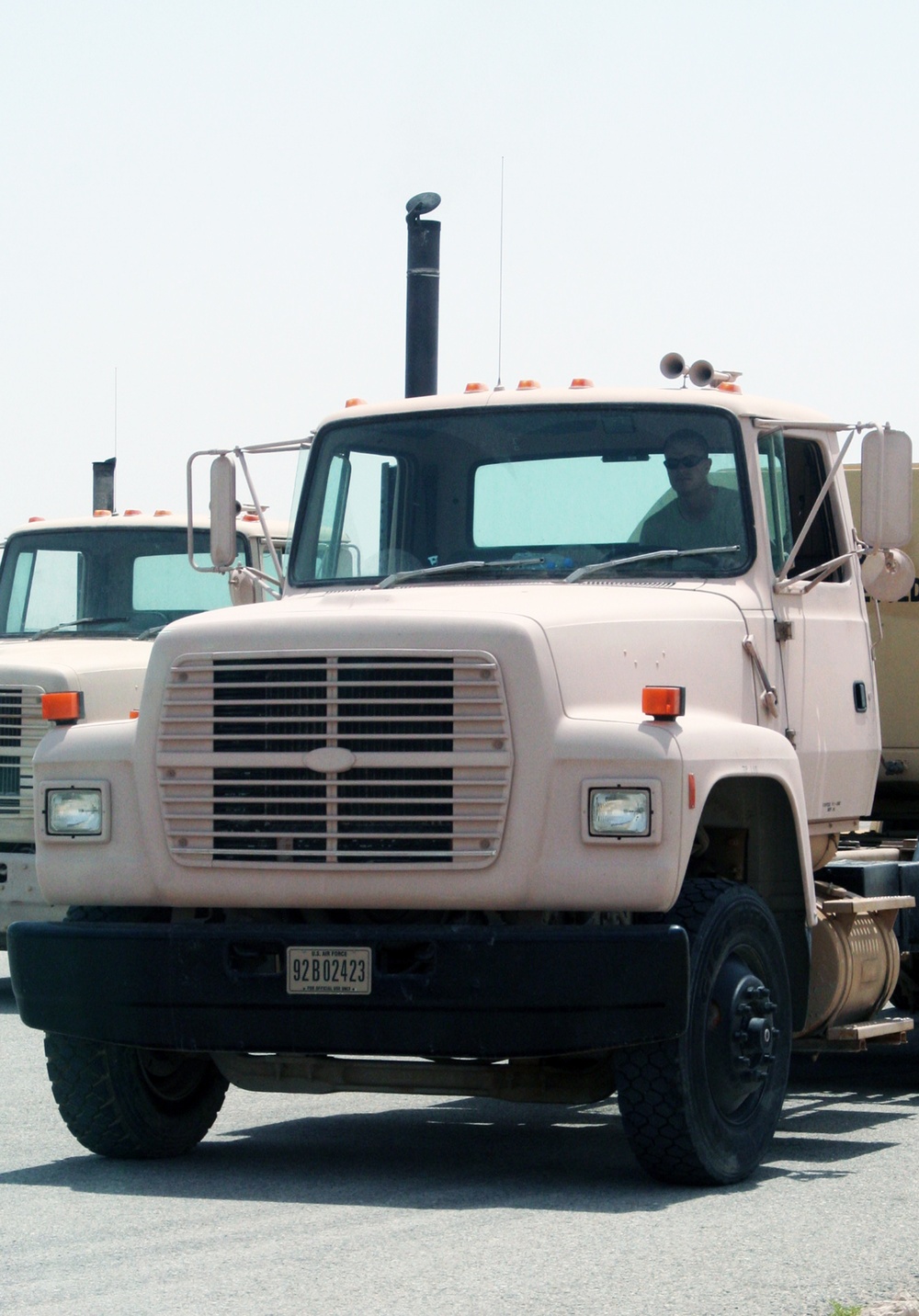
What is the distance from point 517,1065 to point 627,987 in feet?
2.75

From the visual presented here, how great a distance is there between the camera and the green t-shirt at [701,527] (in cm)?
852

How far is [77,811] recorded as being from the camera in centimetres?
791

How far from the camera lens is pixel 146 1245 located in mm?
6574

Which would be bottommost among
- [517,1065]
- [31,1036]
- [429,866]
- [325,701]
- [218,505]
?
[31,1036]

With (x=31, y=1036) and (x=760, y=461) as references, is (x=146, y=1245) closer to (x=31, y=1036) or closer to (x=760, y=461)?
(x=760, y=461)

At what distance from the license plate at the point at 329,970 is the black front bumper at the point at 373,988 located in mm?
26

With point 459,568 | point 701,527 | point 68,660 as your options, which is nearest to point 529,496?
point 459,568

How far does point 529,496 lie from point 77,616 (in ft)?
19.0

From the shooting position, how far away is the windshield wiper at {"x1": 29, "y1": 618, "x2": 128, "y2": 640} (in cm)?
1373

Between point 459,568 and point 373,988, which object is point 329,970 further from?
point 459,568

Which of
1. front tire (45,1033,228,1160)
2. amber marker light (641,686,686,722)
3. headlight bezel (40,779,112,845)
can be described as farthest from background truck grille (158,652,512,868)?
front tire (45,1033,228,1160)

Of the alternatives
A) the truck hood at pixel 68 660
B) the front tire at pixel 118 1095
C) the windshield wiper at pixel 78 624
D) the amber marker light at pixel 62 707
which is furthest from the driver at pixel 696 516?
the windshield wiper at pixel 78 624

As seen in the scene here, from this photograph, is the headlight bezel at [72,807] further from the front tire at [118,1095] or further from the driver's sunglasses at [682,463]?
the driver's sunglasses at [682,463]

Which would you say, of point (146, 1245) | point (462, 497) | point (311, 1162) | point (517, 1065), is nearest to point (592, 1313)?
point (146, 1245)
